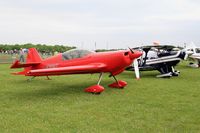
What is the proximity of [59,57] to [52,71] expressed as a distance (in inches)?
85.6

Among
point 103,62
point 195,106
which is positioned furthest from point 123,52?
point 195,106

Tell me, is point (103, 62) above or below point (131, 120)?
above

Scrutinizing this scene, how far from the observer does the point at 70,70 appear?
30.9 ft

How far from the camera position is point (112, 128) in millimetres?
5359

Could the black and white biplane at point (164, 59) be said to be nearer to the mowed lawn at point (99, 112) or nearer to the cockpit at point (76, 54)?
the cockpit at point (76, 54)

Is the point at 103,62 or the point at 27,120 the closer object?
the point at 27,120

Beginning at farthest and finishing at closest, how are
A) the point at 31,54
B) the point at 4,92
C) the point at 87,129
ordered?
the point at 31,54 → the point at 4,92 → the point at 87,129

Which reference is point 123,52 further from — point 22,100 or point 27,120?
point 27,120

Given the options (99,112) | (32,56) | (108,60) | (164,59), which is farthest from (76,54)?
(164,59)

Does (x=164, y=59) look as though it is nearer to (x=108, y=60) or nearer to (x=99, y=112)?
(x=108, y=60)

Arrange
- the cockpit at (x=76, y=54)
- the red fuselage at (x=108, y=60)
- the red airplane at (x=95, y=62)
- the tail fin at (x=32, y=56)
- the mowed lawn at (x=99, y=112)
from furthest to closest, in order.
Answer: the tail fin at (x=32, y=56) → the cockpit at (x=76, y=54) → the red fuselage at (x=108, y=60) → the red airplane at (x=95, y=62) → the mowed lawn at (x=99, y=112)

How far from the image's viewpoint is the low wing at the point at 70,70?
8.77 meters

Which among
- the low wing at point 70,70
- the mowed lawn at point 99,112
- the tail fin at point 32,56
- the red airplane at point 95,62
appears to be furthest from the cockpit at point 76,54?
the tail fin at point 32,56

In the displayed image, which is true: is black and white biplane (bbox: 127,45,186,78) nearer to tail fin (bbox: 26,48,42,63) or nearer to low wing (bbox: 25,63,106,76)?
tail fin (bbox: 26,48,42,63)
